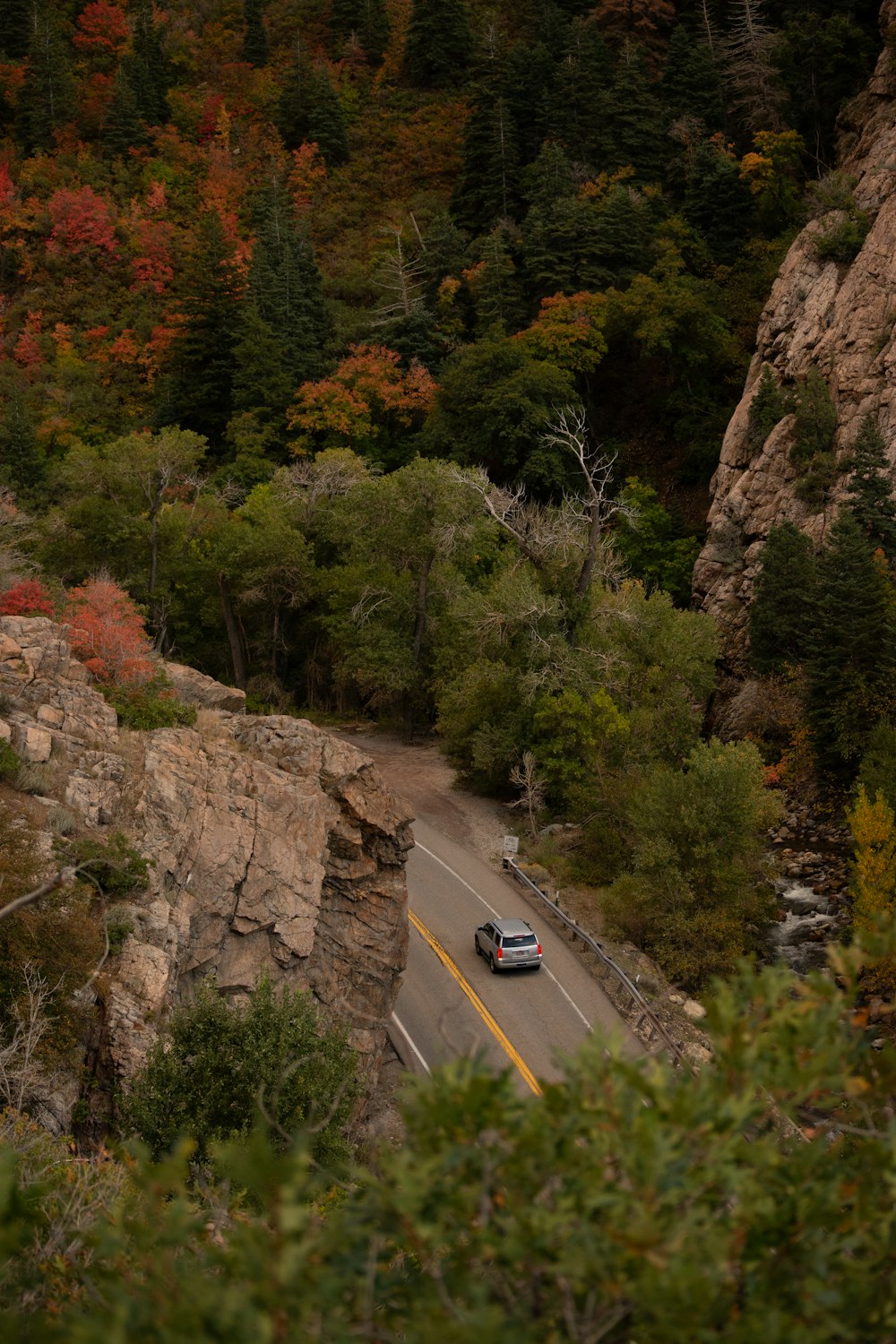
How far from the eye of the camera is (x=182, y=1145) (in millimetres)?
4426

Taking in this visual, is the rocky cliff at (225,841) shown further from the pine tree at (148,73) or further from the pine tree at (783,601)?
the pine tree at (148,73)

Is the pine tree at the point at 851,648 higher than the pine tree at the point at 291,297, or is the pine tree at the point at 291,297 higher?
the pine tree at the point at 291,297

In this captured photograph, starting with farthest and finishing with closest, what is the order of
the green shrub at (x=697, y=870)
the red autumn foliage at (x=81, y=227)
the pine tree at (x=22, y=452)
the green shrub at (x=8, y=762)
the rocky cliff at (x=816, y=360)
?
the red autumn foliage at (x=81, y=227) → the pine tree at (x=22, y=452) → the rocky cliff at (x=816, y=360) → the green shrub at (x=697, y=870) → the green shrub at (x=8, y=762)

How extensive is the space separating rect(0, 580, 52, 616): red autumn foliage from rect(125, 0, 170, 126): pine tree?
A: 168 feet

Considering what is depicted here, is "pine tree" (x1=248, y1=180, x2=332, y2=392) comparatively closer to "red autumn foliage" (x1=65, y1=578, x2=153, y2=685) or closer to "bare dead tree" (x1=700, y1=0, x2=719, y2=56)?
"bare dead tree" (x1=700, y1=0, x2=719, y2=56)

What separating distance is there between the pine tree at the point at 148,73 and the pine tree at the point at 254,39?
5.64 m

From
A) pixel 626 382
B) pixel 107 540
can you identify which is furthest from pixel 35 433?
pixel 626 382

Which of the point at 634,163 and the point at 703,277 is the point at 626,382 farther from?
the point at 634,163

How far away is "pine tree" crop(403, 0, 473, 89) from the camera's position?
216ft

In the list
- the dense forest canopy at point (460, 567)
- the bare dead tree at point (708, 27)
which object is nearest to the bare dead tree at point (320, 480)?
the dense forest canopy at point (460, 567)

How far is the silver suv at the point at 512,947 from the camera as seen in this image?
22859 millimetres

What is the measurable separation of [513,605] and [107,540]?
16818 mm

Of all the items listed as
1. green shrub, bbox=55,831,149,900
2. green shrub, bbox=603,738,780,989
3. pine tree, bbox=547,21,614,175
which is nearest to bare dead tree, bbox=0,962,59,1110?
green shrub, bbox=55,831,149,900

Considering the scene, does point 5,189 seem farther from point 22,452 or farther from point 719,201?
point 719,201
